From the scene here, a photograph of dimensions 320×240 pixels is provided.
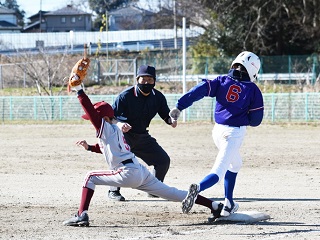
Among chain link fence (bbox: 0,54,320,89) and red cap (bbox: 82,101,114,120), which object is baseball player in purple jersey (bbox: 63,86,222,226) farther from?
chain link fence (bbox: 0,54,320,89)

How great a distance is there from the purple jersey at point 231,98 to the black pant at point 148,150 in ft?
6.81

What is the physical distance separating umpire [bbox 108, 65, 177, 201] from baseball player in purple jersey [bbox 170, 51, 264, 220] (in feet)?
5.10

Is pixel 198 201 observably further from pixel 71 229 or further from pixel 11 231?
pixel 11 231

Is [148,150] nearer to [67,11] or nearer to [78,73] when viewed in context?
[78,73]

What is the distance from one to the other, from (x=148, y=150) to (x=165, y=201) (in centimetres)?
75

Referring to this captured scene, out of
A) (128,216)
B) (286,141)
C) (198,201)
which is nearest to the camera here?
(198,201)

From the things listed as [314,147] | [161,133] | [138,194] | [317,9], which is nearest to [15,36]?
[317,9]

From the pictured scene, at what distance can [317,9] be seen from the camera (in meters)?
38.9

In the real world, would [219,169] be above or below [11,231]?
above

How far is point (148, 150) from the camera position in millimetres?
10539

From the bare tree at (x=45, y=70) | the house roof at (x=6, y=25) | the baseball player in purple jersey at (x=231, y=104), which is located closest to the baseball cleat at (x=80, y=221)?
the baseball player in purple jersey at (x=231, y=104)

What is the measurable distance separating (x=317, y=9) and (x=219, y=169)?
32.0 meters

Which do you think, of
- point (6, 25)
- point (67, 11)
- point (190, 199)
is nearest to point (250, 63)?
point (190, 199)

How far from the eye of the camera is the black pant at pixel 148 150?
34.2 ft
